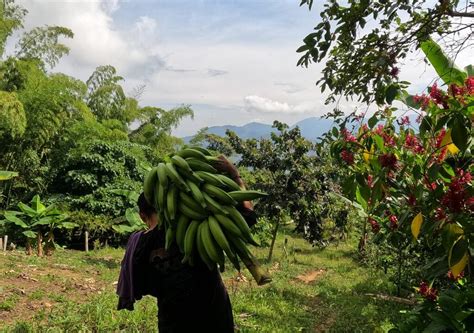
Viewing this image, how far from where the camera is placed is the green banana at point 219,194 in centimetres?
166

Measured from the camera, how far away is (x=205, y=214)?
167 centimetres

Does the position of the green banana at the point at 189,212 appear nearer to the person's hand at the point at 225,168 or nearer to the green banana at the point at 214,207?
the green banana at the point at 214,207

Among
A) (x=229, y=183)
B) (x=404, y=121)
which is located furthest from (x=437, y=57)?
(x=229, y=183)

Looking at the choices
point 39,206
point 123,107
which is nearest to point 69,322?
point 39,206

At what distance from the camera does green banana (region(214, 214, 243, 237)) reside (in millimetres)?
1627

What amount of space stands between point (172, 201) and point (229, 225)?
0.76 feet

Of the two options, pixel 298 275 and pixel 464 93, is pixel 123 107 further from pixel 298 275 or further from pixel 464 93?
pixel 464 93

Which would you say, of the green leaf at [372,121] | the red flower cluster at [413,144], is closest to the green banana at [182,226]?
the green leaf at [372,121]

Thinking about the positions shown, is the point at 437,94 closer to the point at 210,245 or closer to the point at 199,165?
the point at 199,165

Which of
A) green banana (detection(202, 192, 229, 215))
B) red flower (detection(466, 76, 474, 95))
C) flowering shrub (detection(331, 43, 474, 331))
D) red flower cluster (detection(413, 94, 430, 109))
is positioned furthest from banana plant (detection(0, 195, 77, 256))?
red flower (detection(466, 76, 474, 95))

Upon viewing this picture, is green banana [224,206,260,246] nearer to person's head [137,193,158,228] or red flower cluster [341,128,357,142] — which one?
person's head [137,193,158,228]

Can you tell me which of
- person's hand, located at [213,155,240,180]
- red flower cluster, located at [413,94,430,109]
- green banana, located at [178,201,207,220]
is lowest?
green banana, located at [178,201,207,220]

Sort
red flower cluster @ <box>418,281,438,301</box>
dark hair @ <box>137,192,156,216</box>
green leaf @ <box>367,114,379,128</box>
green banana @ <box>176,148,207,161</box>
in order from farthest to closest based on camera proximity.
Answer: red flower cluster @ <box>418,281,438,301</box> < green leaf @ <box>367,114,379,128</box> < dark hair @ <box>137,192,156,216</box> < green banana @ <box>176,148,207,161</box>

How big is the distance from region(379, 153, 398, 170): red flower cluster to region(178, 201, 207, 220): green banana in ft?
4.81
